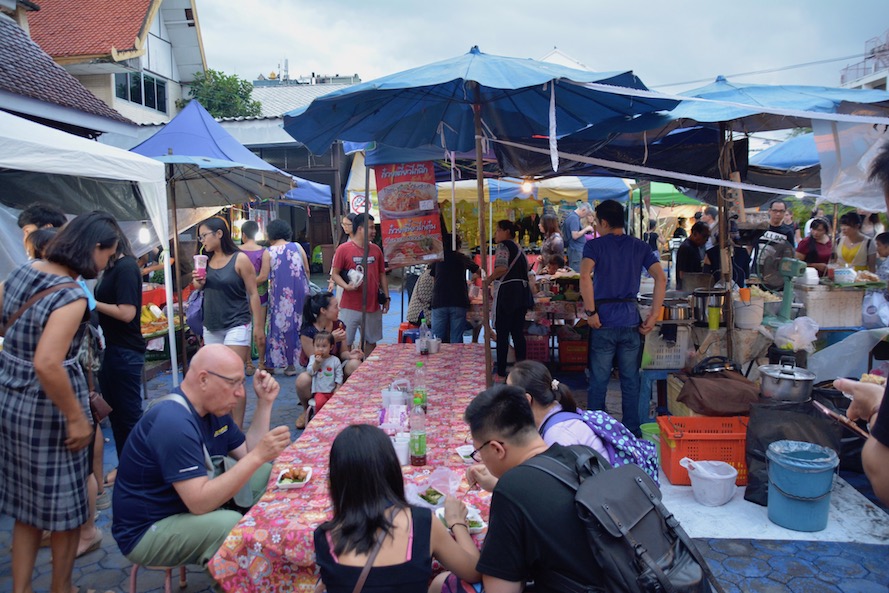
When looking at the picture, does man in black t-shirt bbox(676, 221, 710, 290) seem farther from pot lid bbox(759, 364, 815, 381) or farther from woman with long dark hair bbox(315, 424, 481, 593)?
woman with long dark hair bbox(315, 424, 481, 593)

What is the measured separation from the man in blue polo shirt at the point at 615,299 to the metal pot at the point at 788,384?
3.49 ft

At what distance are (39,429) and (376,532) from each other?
6.16ft

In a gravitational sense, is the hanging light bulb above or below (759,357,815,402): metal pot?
above

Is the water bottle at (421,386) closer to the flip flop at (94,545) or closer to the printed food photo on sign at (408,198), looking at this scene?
the printed food photo on sign at (408,198)

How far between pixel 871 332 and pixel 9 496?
6058mm

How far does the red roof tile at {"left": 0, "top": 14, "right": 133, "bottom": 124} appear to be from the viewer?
28.5 feet

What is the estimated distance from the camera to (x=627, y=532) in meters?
1.83

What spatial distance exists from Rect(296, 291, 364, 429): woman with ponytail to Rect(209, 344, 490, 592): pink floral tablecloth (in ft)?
2.56

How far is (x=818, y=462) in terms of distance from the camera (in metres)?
3.71

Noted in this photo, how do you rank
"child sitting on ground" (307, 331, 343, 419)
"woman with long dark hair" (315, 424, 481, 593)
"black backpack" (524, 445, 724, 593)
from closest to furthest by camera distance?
"black backpack" (524, 445, 724, 593) < "woman with long dark hair" (315, 424, 481, 593) < "child sitting on ground" (307, 331, 343, 419)

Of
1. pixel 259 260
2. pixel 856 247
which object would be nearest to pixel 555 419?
pixel 259 260

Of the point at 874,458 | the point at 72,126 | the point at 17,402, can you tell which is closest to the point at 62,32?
the point at 72,126

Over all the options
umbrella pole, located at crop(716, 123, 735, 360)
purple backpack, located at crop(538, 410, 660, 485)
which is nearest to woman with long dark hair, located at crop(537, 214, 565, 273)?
umbrella pole, located at crop(716, 123, 735, 360)

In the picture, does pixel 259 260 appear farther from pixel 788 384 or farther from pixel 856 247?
pixel 856 247
